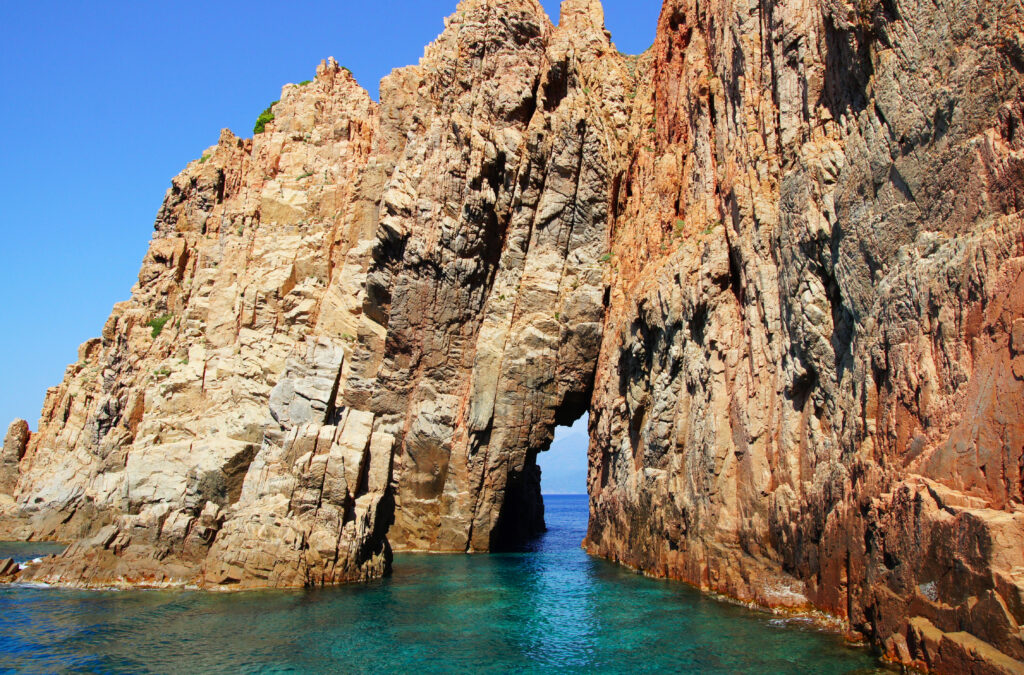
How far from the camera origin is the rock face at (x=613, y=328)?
14.4 m

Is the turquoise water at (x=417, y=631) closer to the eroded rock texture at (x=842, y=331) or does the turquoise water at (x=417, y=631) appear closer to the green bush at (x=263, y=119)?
the eroded rock texture at (x=842, y=331)

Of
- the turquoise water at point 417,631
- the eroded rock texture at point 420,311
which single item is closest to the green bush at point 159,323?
the eroded rock texture at point 420,311

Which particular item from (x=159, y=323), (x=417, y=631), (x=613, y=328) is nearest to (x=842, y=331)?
(x=417, y=631)

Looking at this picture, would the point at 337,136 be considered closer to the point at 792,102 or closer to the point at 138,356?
the point at 138,356

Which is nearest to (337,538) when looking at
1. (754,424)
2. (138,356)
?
(754,424)

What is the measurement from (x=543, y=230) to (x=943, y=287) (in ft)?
87.8

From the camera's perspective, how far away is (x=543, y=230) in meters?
40.0

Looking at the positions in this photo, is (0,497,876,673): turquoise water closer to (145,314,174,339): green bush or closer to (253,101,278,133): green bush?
(145,314,174,339): green bush

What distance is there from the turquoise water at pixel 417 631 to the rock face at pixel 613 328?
1669mm

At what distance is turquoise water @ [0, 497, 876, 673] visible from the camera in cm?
1767

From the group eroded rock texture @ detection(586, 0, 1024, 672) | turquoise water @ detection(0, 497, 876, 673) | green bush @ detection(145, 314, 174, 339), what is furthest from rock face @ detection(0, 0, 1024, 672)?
turquoise water @ detection(0, 497, 876, 673)

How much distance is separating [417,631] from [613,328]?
19849mm

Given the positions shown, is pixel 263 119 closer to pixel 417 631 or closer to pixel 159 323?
pixel 159 323

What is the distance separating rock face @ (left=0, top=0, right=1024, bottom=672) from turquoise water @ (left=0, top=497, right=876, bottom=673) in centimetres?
167
